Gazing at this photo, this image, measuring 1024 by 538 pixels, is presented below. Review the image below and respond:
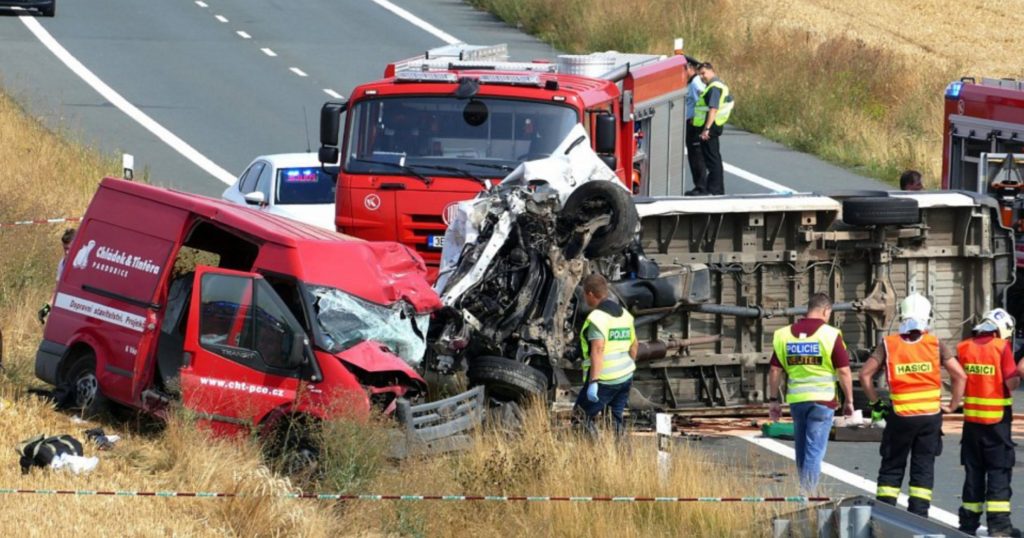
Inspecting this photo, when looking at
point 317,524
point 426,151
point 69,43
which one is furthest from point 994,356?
point 69,43

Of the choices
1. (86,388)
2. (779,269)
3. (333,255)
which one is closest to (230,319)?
(333,255)

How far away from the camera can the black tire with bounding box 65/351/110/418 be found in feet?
47.9

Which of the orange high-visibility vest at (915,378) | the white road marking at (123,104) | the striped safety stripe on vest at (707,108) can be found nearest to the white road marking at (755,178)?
the striped safety stripe on vest at (707,108)

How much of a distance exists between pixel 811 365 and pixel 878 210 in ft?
11.5

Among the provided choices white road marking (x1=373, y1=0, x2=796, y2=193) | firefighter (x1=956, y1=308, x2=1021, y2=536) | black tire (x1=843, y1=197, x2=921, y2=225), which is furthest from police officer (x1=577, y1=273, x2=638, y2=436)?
white road marking (x1=373, y1=0, x2=796, y2=193)

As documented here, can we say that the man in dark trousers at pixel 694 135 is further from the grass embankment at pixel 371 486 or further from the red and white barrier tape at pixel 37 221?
the grass embankment at pixel 371 486

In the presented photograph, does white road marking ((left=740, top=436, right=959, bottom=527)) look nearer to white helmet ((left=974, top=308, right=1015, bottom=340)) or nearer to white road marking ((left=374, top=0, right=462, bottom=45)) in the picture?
white helmet ((left=974, top=308, right=1015, bottom=340))

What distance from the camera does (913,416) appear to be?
12.2 meters

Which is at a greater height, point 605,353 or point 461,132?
point 461,132

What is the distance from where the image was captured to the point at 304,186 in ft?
71.4

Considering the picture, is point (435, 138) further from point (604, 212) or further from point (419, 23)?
point (419, 23)

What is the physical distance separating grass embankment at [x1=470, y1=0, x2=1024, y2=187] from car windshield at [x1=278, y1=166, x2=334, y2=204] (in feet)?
31.5

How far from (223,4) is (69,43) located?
6979 mm

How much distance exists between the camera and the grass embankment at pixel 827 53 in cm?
3138
